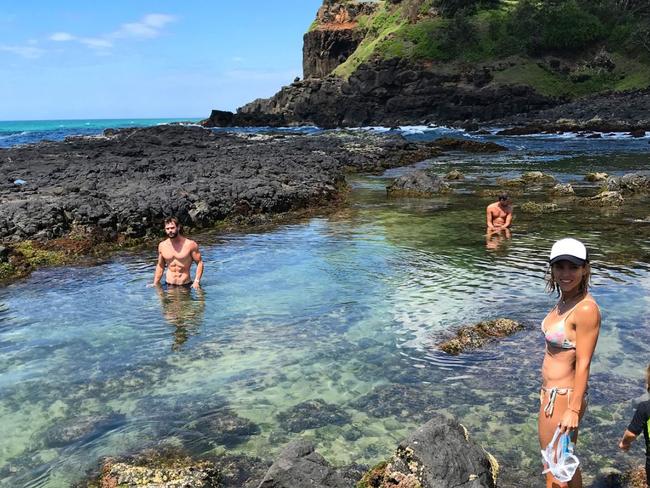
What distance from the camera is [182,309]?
34.3 ft

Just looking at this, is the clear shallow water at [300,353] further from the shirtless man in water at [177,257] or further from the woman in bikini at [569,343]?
the woman in bikini at [569,343]

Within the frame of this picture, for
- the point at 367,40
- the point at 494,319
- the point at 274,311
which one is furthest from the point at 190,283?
the point at 367,40

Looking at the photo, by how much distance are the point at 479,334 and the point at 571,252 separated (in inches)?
198

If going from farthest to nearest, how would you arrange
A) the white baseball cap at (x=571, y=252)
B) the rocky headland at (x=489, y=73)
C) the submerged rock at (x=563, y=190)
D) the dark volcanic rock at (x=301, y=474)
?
the rocky headland at (x=489, y=73), the submerged rock at (x=563, y=190), the dark volcanic rock at (x=301, y=474), the white baseball cap at (x=571, y=252)

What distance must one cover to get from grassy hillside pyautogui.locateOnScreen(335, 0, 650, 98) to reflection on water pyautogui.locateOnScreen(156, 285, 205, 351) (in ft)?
248

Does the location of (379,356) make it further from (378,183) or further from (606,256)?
(378,183)

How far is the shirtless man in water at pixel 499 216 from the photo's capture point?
16219mm

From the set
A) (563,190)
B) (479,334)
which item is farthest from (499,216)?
(563,190)

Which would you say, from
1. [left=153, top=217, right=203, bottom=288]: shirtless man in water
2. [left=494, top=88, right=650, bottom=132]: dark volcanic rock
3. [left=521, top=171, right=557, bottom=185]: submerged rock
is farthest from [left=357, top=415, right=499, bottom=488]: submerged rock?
[left=494, top=88, right=650, bottom=132]: dark volcanic rock

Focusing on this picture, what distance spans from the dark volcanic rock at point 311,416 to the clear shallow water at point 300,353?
2cm

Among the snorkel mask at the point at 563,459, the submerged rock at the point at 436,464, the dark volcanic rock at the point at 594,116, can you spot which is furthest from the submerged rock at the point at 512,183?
the dark volcanic rock at the point at 594,116

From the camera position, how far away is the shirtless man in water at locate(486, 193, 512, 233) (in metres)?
16.2

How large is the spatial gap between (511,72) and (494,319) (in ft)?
263

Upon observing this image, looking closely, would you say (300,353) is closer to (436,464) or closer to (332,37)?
(436,464)
